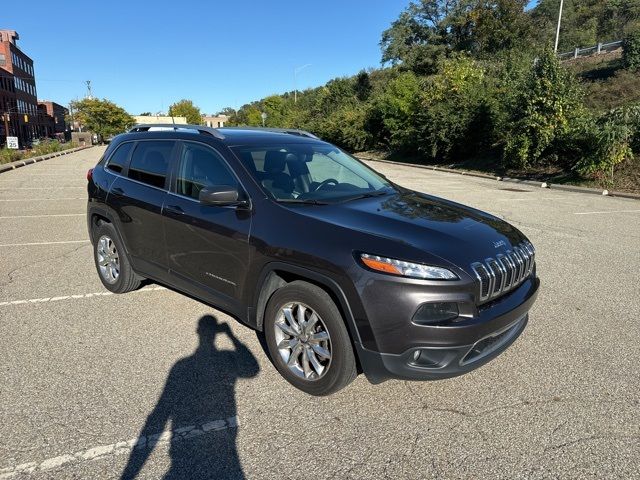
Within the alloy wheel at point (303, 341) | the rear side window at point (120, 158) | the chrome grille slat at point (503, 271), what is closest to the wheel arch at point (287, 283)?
the alloy wheel at point (303, 341)

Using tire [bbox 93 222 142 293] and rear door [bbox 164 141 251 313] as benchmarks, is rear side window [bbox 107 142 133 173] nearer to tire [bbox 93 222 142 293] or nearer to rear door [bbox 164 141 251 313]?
tire [bbox 93 222 142 293]

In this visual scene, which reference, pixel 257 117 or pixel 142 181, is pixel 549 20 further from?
pixel 142 181

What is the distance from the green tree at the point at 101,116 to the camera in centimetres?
7544

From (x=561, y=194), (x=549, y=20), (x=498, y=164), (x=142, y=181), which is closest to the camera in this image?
(x=142, y=181)

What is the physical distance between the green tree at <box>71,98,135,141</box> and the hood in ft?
260

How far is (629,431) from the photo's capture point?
2762mm

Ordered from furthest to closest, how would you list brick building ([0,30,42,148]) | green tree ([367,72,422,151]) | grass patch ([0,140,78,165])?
brick building ([0,30,42,148]) < green tree ([367,72,422,151]) < grass patch ([0,140,78,165])

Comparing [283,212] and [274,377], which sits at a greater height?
[283,212]

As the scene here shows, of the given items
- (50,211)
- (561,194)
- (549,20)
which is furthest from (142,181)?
(549,20)

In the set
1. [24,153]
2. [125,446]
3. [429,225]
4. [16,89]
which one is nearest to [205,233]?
[125,446]

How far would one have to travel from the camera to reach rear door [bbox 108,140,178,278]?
4.17 m

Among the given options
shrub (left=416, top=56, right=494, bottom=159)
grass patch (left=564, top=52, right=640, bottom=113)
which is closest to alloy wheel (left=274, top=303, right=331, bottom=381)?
shrub (left=416, top=56, right=494, bottom=159)

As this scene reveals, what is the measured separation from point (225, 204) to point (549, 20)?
236 ft

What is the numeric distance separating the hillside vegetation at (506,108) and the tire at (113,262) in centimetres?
1488
